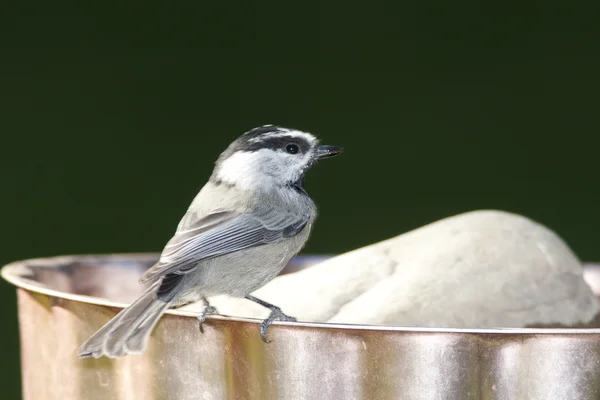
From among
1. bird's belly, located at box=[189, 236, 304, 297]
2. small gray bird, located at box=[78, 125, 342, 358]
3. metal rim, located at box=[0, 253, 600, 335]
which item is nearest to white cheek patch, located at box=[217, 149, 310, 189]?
small gray bird, located at box=[78, 125, 342, 358]

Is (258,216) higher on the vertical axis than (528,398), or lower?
higher

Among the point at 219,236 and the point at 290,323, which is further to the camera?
the point at 219,236

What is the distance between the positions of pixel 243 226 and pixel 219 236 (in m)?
0.06

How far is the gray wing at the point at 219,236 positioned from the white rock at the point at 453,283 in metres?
0.08

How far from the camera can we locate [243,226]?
107 cm

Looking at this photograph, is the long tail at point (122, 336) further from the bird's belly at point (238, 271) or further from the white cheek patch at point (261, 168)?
the white cheek patch at point (261, 168)

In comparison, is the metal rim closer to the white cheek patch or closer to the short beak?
the white cheek patch

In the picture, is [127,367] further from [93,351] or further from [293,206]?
[293,206]

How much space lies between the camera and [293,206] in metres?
1.17

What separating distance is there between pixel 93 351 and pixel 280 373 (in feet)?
0.59

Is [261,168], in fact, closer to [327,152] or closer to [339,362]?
[327,152]

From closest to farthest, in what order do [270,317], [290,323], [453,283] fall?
[290,323] < [270,317] < [453,283]

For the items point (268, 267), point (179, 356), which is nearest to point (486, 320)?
point (268, 267)

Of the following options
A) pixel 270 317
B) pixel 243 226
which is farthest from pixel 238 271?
pixel 270 317
